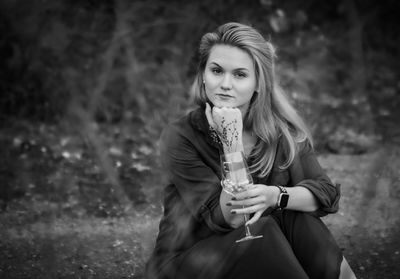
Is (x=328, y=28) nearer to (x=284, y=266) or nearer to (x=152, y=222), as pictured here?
(x=152, y=222)

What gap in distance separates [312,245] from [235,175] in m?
0.39

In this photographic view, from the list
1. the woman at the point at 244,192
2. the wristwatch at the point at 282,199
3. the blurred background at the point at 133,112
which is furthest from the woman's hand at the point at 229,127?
the blurred background at the point at 133,112

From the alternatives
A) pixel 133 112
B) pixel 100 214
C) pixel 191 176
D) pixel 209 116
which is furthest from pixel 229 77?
pixel 133 112

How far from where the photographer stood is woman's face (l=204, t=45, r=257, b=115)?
6.64 feet

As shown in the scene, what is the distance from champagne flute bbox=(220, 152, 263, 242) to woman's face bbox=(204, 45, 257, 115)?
242 mm

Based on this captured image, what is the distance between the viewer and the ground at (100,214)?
2764 millimetres

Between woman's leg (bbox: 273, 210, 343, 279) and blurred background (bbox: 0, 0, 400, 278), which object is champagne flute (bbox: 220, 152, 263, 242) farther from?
blurred background (bbox: 0, 0, 400, 278)

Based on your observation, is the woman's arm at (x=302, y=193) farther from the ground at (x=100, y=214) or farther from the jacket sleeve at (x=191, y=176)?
the ground at (x=100, y=214)

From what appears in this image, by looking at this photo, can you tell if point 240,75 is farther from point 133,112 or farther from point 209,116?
point 133,112

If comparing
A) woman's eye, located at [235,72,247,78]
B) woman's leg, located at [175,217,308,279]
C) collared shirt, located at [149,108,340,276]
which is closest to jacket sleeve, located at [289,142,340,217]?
collared shirt, located at [149,108,340,276]

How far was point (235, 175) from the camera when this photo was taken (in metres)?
1.83

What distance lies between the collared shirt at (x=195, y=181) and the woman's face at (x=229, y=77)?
0.11 m

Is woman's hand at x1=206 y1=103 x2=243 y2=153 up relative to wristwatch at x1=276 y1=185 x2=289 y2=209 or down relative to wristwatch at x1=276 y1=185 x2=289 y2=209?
up

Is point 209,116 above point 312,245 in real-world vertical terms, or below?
above
